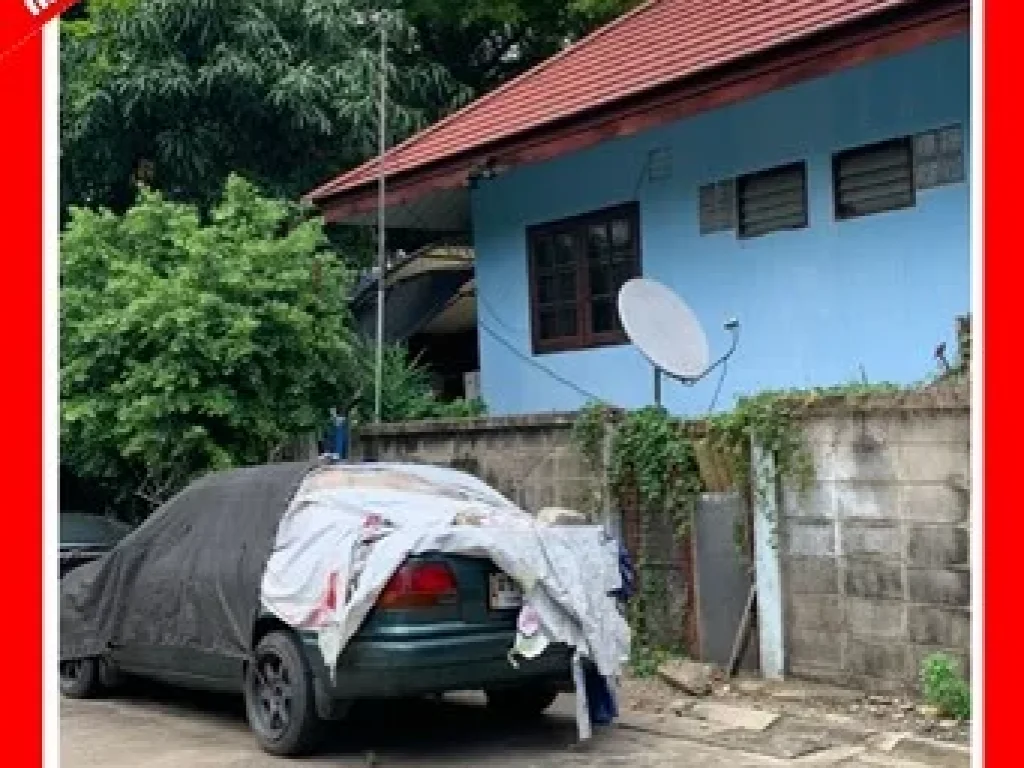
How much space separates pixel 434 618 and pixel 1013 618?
9.14 ft

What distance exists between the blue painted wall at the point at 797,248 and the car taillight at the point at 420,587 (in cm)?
434

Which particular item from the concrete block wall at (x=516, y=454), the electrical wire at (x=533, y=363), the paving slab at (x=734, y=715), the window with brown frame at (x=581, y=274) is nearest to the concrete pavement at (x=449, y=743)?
the paving slab at (x=734, y=715)

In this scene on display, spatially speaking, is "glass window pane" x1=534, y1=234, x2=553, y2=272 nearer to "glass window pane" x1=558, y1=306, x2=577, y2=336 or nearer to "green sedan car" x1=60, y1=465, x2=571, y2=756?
"glass window pane" x1=558, y1=306, x2=577, y2=336

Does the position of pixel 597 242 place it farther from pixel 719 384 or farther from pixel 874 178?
pixel 874 178

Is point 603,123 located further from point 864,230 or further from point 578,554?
point 578,554

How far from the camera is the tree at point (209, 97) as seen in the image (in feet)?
52.3

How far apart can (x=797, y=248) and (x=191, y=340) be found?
490cm

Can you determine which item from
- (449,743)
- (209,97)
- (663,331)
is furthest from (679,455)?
(209,97)

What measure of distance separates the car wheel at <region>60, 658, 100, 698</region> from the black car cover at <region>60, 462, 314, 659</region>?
0.18 meters

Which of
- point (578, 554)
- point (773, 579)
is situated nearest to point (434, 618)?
point (578, 554)

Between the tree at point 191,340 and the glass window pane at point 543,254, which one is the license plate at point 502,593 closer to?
the tree at point 191,340
